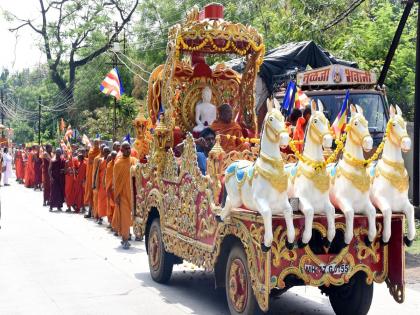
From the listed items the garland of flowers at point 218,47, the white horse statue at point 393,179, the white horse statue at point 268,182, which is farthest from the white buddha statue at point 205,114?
the white horse statue at point 393,179

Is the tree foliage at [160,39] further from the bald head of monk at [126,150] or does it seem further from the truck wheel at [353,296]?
the truck wheel at [353,296]

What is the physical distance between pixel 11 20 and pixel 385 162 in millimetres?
42851

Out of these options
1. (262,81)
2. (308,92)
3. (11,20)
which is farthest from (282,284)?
(11,20)

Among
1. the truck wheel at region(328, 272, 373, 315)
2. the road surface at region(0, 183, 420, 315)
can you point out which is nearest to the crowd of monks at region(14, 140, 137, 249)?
the road surface at region(0, 183, 420, 315)

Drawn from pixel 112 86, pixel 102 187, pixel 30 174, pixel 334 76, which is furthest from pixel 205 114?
pixel 30 174

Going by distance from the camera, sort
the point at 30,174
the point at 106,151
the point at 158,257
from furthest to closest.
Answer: the point at 30,174 → the point at 106,151 → the point at 158,257

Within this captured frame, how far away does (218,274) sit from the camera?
7703 mm

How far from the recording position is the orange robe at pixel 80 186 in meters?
19.6

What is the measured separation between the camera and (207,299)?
8.67 meters

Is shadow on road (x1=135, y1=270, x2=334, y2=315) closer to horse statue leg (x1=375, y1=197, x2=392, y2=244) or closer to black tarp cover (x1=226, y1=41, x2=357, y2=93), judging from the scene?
horse statue leg (x1=375, y1=197, x2=392, y2=244)

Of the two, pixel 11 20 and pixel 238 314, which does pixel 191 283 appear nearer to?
pixel 238 314

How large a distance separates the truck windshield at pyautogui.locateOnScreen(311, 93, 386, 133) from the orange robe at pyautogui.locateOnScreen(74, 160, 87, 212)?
7887mm

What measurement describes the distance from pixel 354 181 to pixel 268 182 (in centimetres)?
80

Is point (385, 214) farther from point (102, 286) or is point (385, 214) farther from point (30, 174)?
point (30, 174)
